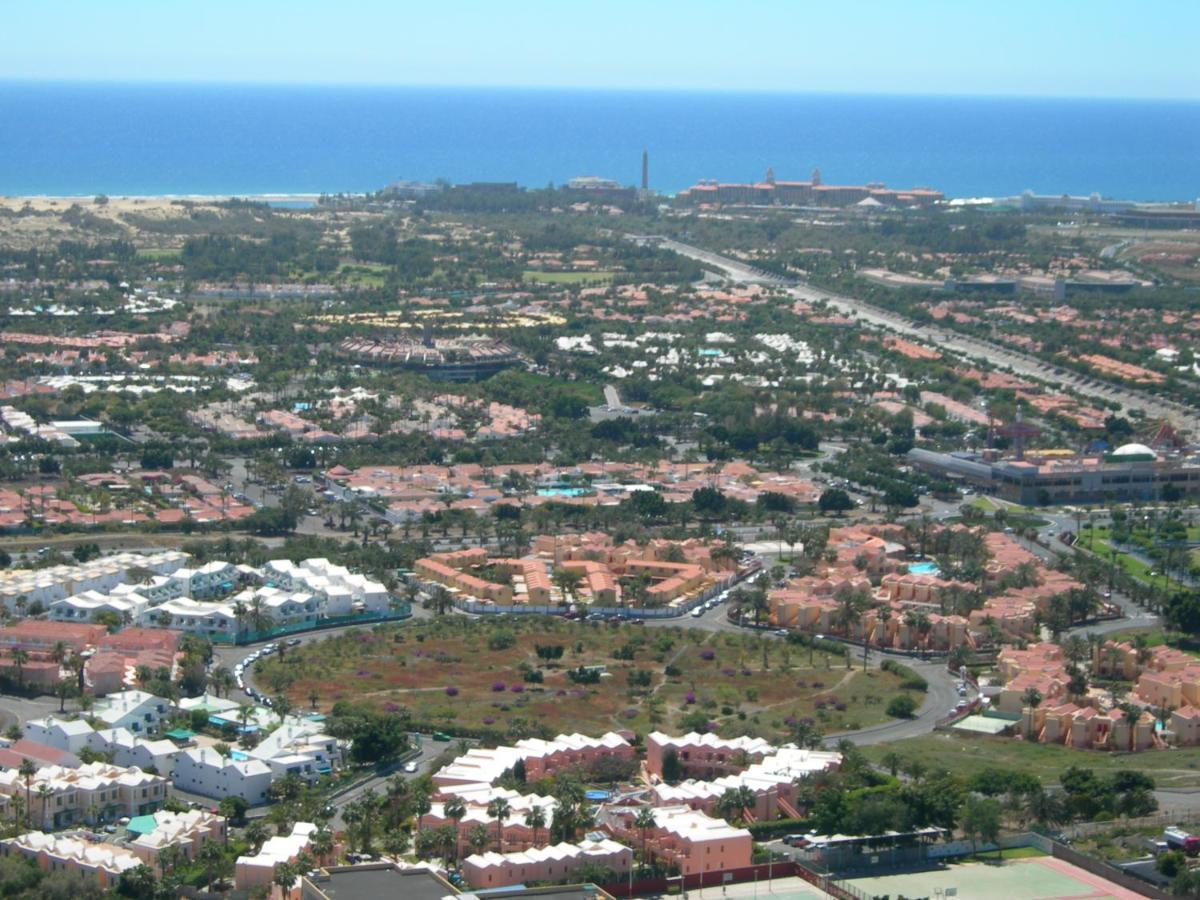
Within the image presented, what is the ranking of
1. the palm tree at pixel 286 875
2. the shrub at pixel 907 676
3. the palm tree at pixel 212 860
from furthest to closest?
the shrub at pixel 907 676 < the palm tree at pixel 212 860 < the palm tree at pixel 286 875

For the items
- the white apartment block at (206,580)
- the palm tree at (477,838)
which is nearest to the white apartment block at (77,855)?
the palm tree at (477,838)

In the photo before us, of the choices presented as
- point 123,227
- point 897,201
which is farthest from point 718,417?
point 897,201

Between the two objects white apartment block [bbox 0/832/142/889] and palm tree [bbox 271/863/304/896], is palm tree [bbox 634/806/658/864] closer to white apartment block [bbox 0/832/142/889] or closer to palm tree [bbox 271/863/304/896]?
palm tree [bbox 271/863/304/896]

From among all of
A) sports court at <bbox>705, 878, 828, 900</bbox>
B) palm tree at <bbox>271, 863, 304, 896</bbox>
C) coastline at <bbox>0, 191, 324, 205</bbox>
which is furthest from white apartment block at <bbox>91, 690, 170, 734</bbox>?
coastline at <bbox>0, 191, 324, 205</bbox>

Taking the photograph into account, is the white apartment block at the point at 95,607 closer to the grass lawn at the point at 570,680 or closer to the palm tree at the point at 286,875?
the grass lawn at the point at 570,680

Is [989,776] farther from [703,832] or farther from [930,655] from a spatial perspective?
[930,655]

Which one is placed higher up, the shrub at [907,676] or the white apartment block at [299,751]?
the white apartment block at [299,751]

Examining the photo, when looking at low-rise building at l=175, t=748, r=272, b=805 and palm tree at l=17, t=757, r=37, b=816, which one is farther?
low-rise building at l=175, t=748, r=272, b=805
